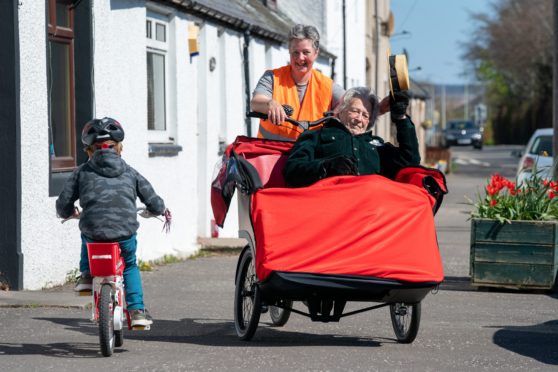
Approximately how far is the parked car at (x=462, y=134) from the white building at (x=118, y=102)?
68.3 metres

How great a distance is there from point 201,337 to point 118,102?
18.0ft

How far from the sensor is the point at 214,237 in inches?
745

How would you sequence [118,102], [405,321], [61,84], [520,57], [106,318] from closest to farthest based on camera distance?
[106,318], [405,321], [61,84], [118,102], [520,57]

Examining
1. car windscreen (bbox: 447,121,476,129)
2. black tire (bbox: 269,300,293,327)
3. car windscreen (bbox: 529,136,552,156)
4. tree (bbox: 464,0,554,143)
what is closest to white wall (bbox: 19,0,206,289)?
black tire (bbox: 269,300,293,327)

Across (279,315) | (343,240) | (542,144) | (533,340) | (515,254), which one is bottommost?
(533,340)

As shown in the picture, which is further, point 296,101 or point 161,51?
point 161,51

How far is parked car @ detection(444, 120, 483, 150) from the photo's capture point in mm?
89812

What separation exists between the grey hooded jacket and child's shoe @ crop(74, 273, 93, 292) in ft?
1.20

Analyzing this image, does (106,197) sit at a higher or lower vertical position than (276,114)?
lower

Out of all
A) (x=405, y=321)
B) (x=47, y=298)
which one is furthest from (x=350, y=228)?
(x=47, y=298)

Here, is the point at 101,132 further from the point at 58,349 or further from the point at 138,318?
the point at 58,349

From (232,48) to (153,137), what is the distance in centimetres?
494

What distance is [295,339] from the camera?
9164mm

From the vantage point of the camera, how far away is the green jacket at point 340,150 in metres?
8.58
